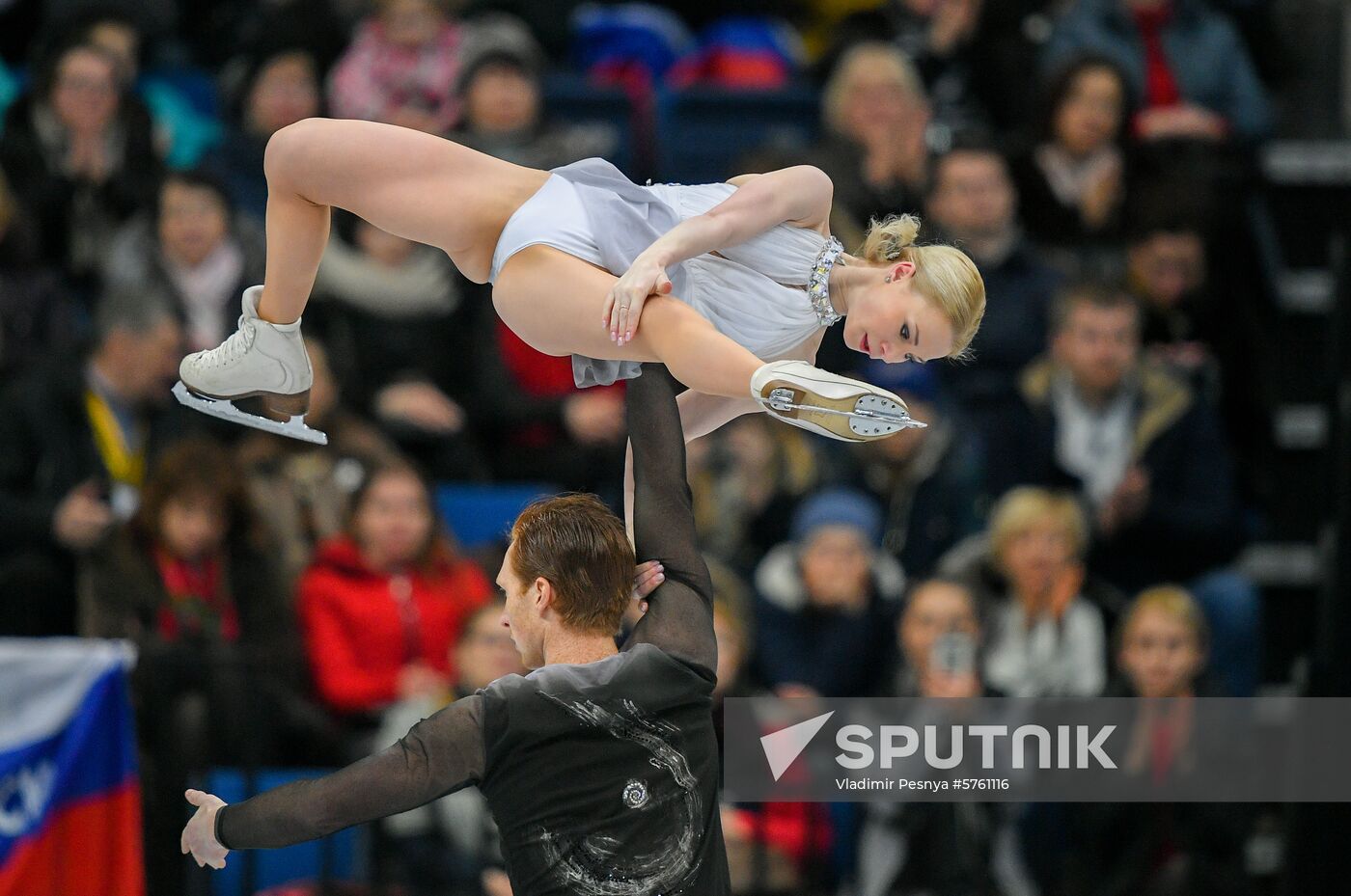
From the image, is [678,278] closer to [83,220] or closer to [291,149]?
[291,149]

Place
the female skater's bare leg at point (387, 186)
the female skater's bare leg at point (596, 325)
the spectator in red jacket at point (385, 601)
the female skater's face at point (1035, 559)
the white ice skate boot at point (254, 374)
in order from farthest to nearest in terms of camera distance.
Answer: the female skater's face at point (1035, 559) → the spectator in red jacket at point (385, 601) → the white ice skate boot at point (254, 374) → the female skater's bare leg at point (387, 186) → the female skater's bare leg at point (596, 325)

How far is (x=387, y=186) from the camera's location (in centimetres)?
379

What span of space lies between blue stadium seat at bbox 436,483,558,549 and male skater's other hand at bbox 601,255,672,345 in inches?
119

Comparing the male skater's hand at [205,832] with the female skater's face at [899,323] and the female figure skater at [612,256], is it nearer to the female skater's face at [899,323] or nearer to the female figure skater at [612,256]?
the female figure skater at [612,256]

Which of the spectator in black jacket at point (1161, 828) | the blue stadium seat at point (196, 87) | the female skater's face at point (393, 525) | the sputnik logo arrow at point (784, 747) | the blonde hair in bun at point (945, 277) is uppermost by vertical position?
the blue stadium seat at point (196, 87)

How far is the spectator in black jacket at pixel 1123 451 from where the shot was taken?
6496 mm

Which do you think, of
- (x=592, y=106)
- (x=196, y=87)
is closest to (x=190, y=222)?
(x=196, y=87)

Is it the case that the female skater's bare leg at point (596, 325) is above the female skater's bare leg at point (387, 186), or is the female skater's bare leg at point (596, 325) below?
below

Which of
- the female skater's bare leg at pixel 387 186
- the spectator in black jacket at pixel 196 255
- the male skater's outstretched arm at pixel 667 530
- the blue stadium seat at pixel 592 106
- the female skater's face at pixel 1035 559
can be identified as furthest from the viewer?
the blue stadium seat at pixel 592 106

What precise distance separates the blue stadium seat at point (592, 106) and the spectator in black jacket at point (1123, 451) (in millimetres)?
1908

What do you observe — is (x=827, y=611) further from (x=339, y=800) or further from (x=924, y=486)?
(x=339, y=800)

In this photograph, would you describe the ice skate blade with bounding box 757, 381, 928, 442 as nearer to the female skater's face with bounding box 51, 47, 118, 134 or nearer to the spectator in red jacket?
the spectator in red jacket

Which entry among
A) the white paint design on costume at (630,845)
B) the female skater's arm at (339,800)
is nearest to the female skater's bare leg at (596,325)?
the white paint design on costume at (630,845)

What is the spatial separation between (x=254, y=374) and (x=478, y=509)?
255 centimetres
